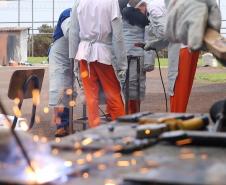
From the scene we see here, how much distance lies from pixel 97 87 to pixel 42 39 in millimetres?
34017

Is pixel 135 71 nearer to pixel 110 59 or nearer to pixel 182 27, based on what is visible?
pixel 110 59

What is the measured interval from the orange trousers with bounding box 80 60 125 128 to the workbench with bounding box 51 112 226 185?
5277mm

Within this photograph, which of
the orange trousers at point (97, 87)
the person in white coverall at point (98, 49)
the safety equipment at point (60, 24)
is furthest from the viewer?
the safety equipment at point (60, 24)

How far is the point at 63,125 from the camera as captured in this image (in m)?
8.95

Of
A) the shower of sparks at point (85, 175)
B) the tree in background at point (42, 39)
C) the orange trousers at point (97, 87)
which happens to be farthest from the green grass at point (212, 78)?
the shower of sparks at point (85, 175)

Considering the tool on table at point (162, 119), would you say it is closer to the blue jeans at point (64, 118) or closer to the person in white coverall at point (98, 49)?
the person in white coverall at point (98, 49)

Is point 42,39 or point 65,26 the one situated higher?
point 65,26

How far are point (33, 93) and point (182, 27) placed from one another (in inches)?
154

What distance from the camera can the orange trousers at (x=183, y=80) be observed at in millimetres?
8188

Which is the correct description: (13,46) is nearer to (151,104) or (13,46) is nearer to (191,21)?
(151,104)

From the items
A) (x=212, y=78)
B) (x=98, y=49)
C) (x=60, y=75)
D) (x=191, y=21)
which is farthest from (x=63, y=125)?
(x=212, y=78)

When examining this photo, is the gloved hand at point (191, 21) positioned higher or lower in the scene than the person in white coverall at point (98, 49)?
higher

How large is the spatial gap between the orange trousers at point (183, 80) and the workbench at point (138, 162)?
561 centimetres

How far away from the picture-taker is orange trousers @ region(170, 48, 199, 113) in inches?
322
